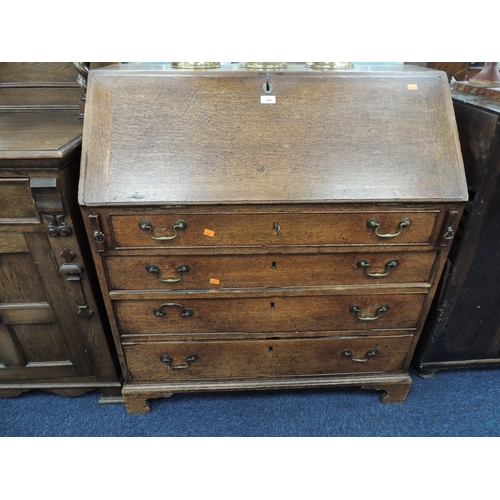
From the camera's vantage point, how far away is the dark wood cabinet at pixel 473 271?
1320mm

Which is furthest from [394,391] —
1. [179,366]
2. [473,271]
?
[179,366]

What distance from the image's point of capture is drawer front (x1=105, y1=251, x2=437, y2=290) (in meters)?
1.29

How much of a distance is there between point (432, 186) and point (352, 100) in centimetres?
42

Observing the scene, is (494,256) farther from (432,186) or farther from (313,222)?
(313,222)

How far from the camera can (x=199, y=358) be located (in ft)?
5.00

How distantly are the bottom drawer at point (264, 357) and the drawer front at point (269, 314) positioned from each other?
0.07 m

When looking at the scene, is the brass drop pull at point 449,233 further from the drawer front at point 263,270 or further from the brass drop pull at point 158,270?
the brass drop pull at point 158,270

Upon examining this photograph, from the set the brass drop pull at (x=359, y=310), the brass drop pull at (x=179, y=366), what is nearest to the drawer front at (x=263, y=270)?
the brass drop pull at (x=359, y=310)

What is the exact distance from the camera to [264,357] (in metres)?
1.54

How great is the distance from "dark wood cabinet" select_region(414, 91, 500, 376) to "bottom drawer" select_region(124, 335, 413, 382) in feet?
0.84

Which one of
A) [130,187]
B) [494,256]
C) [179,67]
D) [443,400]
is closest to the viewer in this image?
[130,187]

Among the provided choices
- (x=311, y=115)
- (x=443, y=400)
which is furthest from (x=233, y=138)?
(x=443, y=400)

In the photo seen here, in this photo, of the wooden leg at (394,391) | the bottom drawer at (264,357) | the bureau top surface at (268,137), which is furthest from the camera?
the wooden leg at (394,391)

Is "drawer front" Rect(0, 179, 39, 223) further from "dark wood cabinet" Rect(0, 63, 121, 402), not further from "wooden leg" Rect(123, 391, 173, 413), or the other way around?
"wooden leg" Rect(123, 391, 173, 413)
